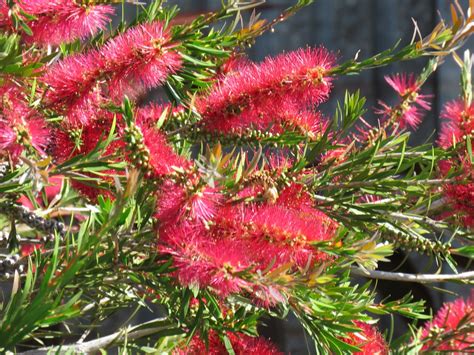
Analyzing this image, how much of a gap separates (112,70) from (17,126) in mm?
83

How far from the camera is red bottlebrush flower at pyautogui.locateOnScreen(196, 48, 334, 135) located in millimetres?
599

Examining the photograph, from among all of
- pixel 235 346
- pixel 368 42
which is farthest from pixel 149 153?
pixel 368 42

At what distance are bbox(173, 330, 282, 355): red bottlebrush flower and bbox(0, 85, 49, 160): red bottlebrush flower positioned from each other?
221 millimetres

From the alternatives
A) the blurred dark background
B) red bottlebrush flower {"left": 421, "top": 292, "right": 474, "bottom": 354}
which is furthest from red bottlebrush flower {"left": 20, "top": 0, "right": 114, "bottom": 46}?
the blurred dark background

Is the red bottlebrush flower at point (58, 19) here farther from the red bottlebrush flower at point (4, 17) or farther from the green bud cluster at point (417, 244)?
the green bud cluster at point (417, 244)

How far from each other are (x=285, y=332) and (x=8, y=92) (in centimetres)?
156

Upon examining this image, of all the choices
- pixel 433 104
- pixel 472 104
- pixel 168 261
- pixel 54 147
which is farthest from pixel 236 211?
pixel 433 104

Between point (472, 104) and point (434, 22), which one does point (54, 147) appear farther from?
point (434, 22)

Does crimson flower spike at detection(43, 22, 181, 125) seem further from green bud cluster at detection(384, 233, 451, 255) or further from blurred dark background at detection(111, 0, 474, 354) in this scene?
blurred dark background at detection(111, 0, 474, 354)

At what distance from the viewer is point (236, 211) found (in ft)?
1.73

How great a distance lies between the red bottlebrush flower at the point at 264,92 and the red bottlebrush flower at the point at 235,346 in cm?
17

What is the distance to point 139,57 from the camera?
555mm

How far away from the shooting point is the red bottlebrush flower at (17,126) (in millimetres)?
509

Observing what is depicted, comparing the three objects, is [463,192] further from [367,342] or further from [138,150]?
[138,150]
